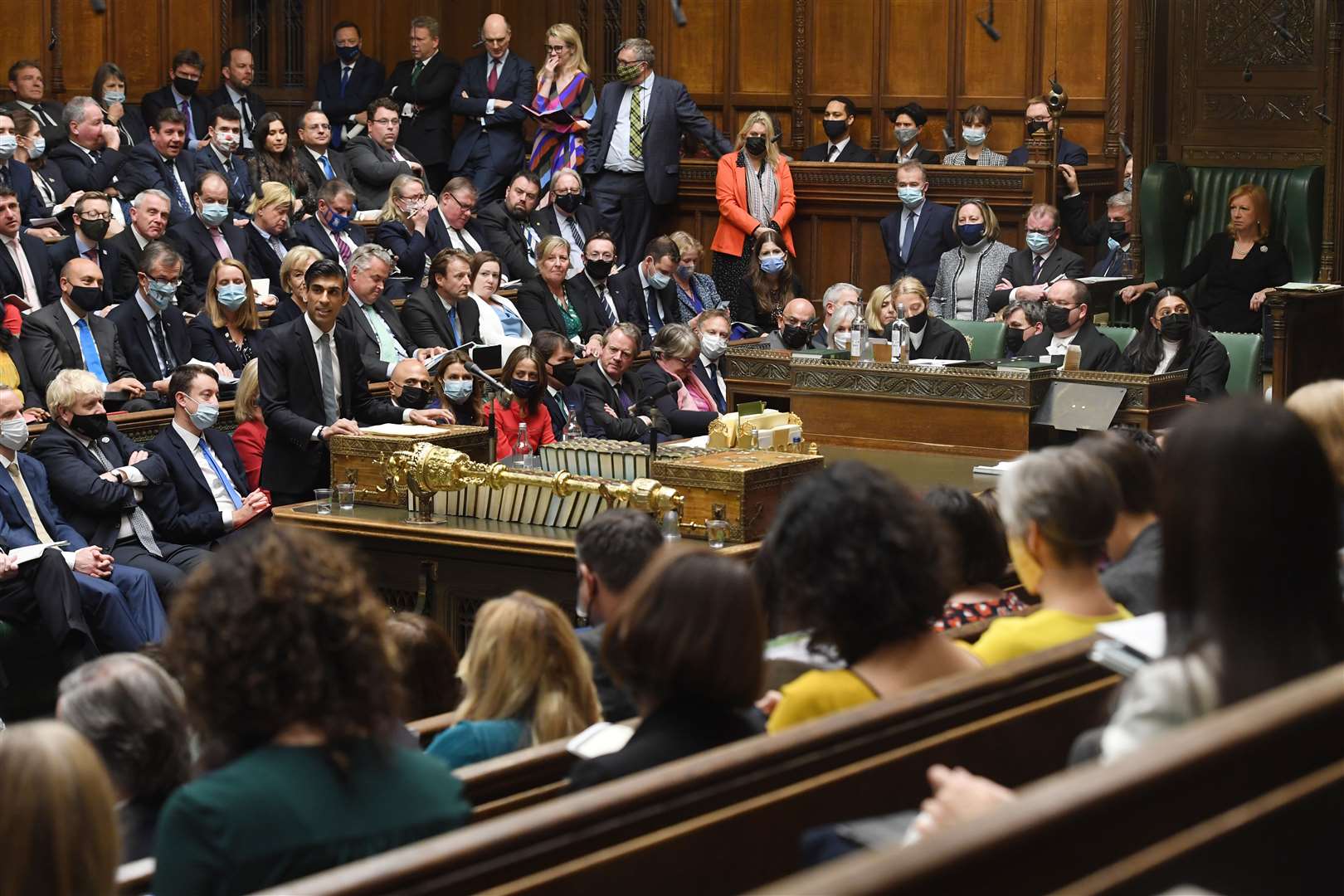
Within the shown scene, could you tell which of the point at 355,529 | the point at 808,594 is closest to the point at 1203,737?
→ the point at 808,594

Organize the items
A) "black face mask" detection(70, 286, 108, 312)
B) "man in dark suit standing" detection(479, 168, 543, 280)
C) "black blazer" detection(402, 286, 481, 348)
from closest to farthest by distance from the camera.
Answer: "black face mask" detection(70, 286, 108, 312)
"black blazer" detection(402, 286, 481, 348)
"man in dark suit standing" detection(479, 168, 543, 280)

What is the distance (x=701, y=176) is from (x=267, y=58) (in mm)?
3059

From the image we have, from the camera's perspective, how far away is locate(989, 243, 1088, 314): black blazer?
32.8 ft

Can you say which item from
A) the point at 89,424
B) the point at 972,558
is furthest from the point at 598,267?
the point at 972,558

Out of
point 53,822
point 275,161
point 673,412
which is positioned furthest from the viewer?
point 275,161

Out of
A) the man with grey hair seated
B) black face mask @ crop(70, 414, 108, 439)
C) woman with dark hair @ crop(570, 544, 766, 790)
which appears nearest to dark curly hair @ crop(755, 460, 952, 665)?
woman with dark hair @ crop(570, 544, 766, 790)

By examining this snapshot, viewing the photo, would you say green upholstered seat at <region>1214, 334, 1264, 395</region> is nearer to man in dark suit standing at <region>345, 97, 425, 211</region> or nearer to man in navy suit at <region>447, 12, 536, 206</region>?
man in dark suit standing at <region>345, 97, 425, 211</region>

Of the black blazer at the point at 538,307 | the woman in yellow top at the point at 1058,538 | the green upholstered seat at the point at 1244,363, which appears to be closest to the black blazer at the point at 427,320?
the black blazer at the point at 538,307

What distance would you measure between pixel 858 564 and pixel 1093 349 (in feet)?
18.4

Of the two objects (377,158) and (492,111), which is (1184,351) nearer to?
(377,158)

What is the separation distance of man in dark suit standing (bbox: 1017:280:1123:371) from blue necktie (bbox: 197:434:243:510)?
3.31 m

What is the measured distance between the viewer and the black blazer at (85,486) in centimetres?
600

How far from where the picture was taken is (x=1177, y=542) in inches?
74.0

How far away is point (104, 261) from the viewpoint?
8422 mm
